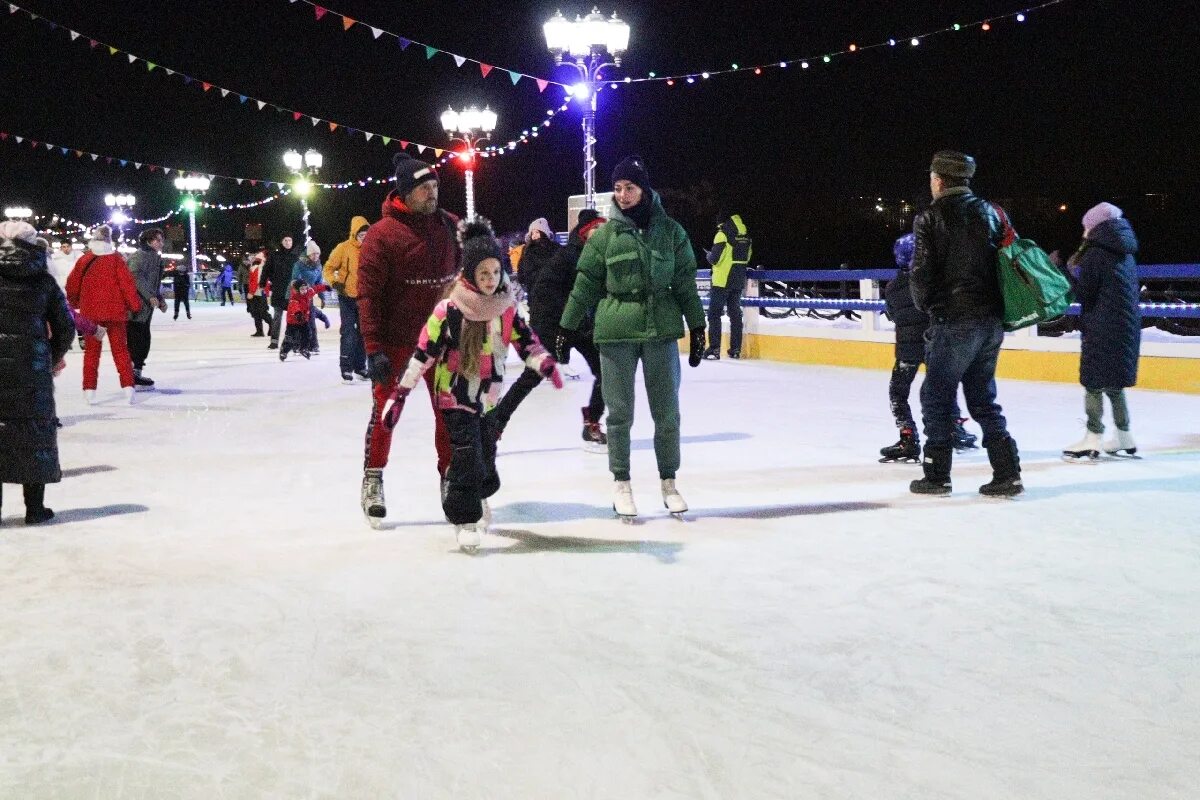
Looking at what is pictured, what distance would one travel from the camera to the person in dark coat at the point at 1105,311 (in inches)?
266

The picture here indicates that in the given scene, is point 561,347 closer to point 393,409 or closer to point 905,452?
point 393,409

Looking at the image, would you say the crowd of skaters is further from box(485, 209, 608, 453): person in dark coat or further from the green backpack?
box(485, 209, 608, 453): person in dark coat

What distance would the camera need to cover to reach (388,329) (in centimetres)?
538

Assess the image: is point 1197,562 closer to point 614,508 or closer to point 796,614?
point 796,614

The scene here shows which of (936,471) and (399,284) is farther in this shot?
(936,471)

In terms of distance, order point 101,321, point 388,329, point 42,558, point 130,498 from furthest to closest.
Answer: point 101,321 < point 130,498 < point 388,329 < point 42,558

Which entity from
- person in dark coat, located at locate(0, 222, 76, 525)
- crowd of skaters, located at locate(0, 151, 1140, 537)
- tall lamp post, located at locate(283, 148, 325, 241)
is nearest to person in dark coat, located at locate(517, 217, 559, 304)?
crowd of skaters, located at locate(0, 151, 1140, 537)

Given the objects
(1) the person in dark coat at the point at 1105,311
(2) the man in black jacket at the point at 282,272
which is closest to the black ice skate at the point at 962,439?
(1) the person in dark coat at the point at 1105,311

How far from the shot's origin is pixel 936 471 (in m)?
5.91

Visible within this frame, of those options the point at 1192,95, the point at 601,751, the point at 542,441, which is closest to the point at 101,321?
the point at 542,441

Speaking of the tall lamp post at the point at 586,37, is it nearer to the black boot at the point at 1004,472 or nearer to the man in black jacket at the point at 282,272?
the man in black jacket at the point at 282,272

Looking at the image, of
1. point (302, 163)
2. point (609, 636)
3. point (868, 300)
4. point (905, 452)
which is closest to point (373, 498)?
point (609, 636)

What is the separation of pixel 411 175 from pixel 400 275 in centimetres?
43

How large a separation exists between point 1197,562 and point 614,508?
2352mm
